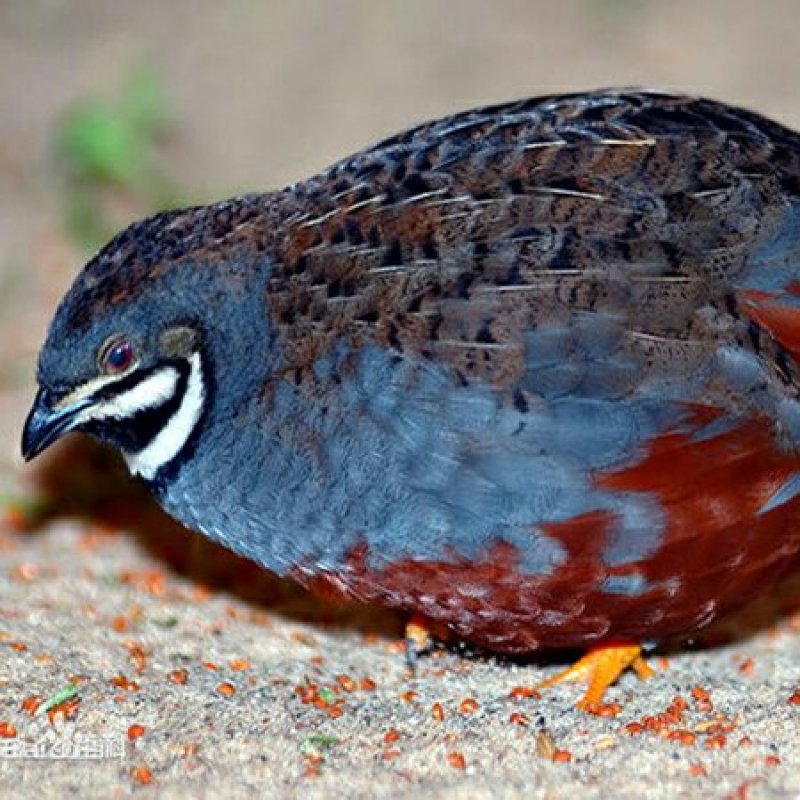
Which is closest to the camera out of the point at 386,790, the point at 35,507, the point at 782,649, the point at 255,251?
the point at 386,790

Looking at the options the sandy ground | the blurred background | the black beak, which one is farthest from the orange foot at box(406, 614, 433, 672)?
the blurred background

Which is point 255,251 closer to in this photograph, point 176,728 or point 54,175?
point 176,728

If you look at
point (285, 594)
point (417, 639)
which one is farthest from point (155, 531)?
point (417, 639)

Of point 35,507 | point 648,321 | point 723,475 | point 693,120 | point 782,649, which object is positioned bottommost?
point 35,507

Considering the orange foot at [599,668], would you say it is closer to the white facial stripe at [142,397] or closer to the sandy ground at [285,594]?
the sandy ground at [285,594]

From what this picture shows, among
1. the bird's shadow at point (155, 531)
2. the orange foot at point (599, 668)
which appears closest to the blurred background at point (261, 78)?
the bird's shadow at point (155, 531)

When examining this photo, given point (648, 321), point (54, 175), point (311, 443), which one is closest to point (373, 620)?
point (311, 443)
